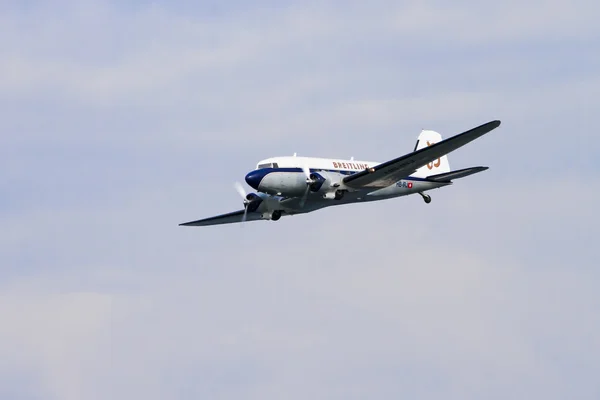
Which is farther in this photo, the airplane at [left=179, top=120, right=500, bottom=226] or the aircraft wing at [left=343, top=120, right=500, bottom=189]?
the airplane at [left=179, top=120, right=500, bottom=226]

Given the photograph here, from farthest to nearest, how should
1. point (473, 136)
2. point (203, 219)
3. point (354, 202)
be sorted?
point (203, 219) → point (354, 202) → point (473, 136)

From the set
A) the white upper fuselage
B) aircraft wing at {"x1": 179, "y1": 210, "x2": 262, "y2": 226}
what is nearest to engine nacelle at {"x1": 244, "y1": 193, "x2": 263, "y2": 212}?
aircraft wing at {"x1": 179, "y1": 210, "x2": 262, "y2": 226}

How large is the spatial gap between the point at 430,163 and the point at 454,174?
4.06m

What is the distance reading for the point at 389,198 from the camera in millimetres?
55344

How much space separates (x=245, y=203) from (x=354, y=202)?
237 inches

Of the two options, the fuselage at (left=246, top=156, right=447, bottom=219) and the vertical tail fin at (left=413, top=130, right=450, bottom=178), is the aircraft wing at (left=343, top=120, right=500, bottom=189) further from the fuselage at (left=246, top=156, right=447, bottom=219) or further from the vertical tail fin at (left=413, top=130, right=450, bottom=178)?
the vertical tail fin at (left=413, top=130, right=450, bottom=178)

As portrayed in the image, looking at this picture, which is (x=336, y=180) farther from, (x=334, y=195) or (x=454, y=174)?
(x=454, y=174)

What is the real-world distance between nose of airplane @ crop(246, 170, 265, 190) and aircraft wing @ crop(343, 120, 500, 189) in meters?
4.68

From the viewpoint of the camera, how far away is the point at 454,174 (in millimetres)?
54469

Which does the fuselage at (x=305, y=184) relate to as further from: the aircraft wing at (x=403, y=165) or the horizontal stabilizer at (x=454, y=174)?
the horizontal stabilizer at (x=454, y=174)

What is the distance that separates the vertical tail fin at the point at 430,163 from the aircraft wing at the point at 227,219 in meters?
9.47

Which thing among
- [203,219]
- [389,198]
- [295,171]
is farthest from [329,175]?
[203,219]

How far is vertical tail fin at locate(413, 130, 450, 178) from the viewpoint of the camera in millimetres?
56941

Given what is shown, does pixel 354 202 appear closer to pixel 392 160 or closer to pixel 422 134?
pixel 392 160
